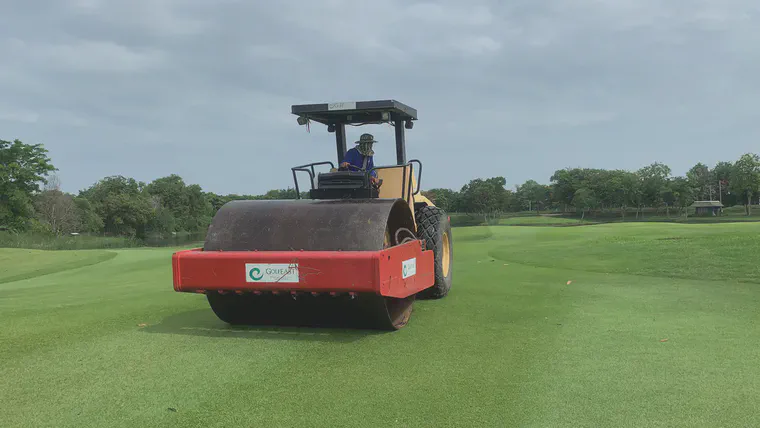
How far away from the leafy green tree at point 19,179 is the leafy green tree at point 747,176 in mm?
82166

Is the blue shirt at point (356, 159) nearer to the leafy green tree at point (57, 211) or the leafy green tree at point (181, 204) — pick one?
the leafy green tree at point (57, 211)

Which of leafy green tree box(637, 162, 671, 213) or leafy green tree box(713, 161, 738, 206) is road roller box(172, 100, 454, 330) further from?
leafy green tree box(713, 161, 738, 206)

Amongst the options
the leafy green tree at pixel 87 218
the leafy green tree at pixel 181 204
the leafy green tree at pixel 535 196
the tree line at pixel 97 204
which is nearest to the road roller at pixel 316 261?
the tree line at pixel 97 204

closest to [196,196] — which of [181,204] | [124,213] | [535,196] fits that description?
[181,204]

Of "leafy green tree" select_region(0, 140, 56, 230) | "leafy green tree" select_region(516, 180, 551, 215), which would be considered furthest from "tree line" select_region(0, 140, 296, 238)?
"leafy green tree" select_region(516, 180, 551, 215)

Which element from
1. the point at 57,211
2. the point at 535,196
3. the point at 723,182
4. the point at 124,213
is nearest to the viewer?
the point at 57,211

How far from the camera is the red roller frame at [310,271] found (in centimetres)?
436

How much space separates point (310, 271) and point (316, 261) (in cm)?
11

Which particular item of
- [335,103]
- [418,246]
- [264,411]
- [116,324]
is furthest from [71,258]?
[264,411]

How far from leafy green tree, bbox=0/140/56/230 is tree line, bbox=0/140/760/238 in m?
0.08

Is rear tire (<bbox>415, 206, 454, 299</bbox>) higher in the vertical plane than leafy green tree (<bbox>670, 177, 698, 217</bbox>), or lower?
lower

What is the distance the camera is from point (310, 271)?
449 centimetres

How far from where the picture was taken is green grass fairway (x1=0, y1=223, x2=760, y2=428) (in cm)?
310

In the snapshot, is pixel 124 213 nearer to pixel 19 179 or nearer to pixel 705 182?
pixel 19 179
